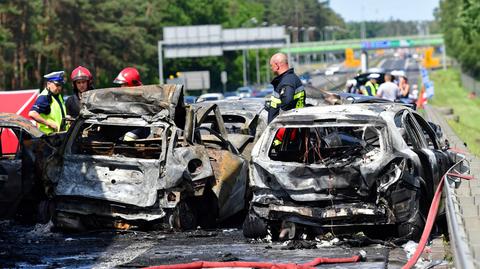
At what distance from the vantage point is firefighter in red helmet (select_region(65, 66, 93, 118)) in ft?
45.5

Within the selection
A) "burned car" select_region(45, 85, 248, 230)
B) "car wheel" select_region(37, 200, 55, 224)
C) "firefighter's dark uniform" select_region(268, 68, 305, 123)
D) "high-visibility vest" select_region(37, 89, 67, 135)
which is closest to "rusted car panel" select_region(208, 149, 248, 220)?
"burned car" select_region(45, 85, 248, 230)

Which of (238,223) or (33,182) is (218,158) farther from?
(33,182)

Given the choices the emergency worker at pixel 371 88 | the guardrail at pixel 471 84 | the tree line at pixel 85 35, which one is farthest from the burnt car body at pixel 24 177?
the guardrail at pixel 471 84

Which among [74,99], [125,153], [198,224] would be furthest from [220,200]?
[74,99]

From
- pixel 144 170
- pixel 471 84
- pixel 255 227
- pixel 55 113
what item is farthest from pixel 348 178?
pixel 471 84

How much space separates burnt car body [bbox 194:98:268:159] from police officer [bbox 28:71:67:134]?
6.41ft

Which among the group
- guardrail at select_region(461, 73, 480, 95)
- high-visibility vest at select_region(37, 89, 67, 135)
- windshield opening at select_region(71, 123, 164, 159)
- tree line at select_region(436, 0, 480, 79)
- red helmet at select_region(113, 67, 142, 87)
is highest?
red helmet at select_region(113, 67, 142, 87)

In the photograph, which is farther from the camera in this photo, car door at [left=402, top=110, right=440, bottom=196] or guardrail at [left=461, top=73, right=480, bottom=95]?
guardrail at [left=461, top=73, right=480, bottom=95]

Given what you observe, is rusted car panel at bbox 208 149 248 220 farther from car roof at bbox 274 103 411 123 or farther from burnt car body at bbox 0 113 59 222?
burnt car body at bbox 0 113 59 222

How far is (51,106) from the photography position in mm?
14281

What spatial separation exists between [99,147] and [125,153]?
1.01ft

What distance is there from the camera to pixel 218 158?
1164cm

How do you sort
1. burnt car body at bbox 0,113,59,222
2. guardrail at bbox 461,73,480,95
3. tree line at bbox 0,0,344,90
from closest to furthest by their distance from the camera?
1. burnt car body at bbox 0,113,59,222
2. tree line at bbox 0,0,344,90
3. guardrail at bbox 461,73,480,95

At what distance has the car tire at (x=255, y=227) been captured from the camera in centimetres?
1050
